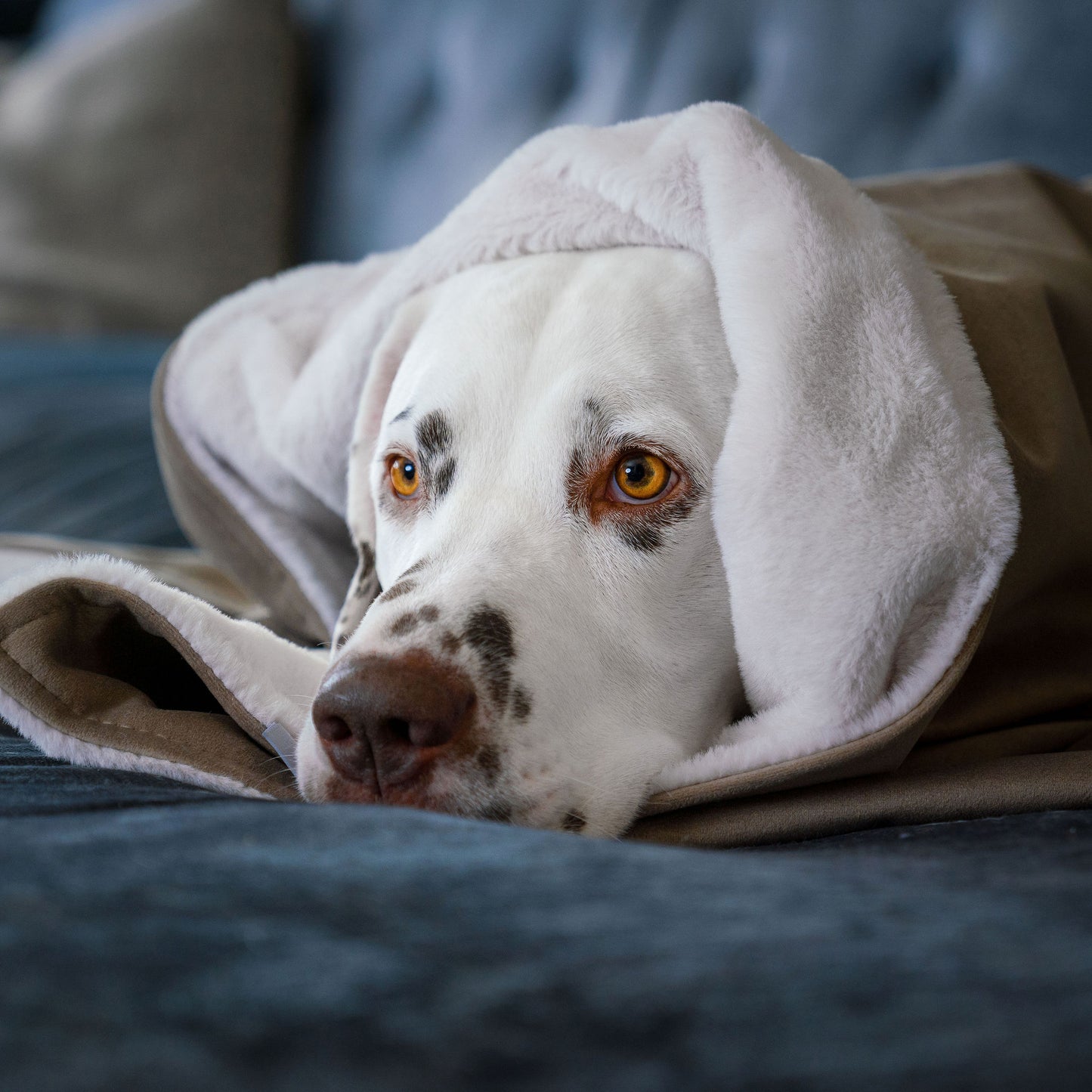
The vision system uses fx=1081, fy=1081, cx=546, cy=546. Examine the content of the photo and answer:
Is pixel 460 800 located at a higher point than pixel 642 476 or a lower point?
lower

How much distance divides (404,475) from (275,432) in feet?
1.41

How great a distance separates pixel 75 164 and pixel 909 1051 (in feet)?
15.0

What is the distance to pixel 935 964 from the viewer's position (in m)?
0.51

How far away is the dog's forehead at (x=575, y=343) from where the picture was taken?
4.30 ft

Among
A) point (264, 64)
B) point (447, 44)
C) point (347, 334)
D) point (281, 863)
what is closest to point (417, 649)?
point (281, 863)

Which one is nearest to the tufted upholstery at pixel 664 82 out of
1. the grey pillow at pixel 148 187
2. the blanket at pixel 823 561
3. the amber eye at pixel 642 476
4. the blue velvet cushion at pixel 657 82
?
the blue velvet cushion at pixel 657 82

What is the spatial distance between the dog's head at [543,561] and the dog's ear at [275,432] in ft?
0.90

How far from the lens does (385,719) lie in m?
0.99

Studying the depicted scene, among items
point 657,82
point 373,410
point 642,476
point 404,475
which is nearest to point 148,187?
point 657,82

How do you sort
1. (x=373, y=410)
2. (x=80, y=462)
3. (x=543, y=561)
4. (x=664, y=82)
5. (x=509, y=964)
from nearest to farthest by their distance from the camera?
(x=509, y=964), (x=543, y=561), (x=373, y=410), (x=80, y=462), (x=664, y=82)

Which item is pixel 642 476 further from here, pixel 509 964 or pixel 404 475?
pixel 509 964

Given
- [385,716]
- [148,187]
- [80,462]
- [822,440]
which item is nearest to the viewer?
[385,716]

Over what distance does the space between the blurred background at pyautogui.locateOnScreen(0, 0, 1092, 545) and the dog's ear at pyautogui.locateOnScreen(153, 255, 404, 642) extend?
0.59 metres

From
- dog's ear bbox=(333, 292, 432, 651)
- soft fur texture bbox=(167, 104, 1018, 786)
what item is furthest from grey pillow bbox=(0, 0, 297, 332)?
soft fur texture bbox=(167, 104, 1018, 786)
